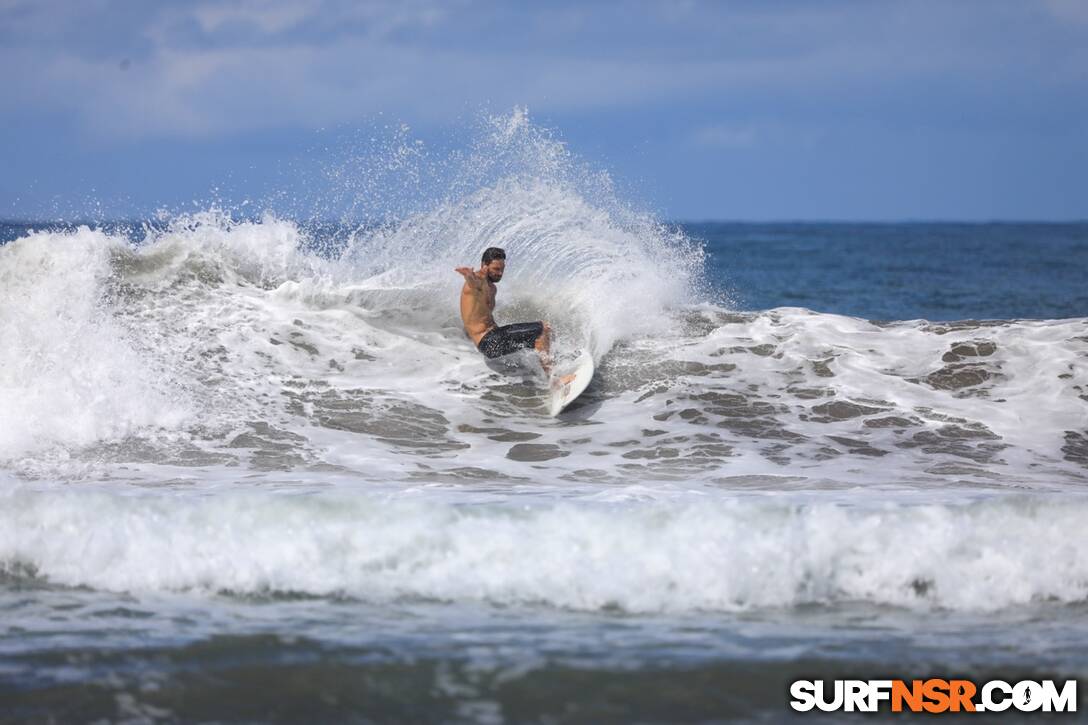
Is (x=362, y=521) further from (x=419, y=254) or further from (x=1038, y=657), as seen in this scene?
(x=419, y=254)

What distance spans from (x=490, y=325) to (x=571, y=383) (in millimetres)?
1245

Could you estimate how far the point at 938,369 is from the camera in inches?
475

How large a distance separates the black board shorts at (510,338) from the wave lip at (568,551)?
4.60 m

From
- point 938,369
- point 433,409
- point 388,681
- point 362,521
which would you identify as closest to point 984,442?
point 938,369

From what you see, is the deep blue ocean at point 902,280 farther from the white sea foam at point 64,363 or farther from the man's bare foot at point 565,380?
the man's bare foot at point 565,380

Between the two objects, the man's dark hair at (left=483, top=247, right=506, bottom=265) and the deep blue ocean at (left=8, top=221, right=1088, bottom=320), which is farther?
the deep blue ocean at (left=8, top=221, right=1088, bottom=320)

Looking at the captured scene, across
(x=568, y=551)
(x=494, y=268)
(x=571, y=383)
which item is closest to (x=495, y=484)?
(x=568, y=551)

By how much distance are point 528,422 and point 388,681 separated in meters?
5.58

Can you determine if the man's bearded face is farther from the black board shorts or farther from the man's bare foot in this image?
the man's bare foot

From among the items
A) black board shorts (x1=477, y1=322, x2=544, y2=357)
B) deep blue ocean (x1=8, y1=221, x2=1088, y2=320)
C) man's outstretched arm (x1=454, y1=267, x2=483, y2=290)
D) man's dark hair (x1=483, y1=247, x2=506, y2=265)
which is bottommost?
black board shorts (x1=477, y1=322, x2=544, y2=357)

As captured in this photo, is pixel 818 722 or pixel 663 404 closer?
pixel 818 722

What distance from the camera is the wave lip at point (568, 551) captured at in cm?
601

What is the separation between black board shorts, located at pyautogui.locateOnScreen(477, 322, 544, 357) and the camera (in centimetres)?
1127

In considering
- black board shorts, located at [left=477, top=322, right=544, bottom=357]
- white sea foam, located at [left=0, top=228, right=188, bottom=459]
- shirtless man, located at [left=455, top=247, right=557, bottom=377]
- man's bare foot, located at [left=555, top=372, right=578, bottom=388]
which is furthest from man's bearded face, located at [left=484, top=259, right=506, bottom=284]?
white sea foam, located at [left=0, top=228, right=188, bottom=459]
